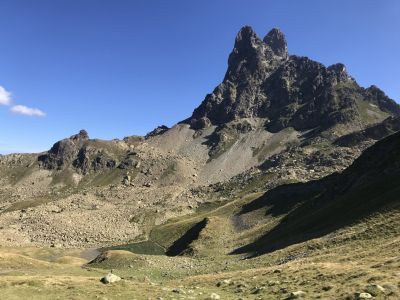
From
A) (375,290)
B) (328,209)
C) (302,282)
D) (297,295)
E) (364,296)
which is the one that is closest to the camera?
(364,296)

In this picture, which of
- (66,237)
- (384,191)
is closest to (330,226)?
(384,191)

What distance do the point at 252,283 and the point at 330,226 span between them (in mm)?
40853

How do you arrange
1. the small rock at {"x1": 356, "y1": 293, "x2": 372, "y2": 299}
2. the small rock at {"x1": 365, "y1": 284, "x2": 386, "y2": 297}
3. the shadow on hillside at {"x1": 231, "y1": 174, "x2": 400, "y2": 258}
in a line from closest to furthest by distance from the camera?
the small rock at {"x1": 356, "y1": 293, "x2": 372, "y2": 299} < the small rock at {"x1": 365, "y1": 284, "x2": 386, "y2": 297} < the shadow on hillside at {"x1": 231, "y1": 174, "x2": 400, "y2": 258}

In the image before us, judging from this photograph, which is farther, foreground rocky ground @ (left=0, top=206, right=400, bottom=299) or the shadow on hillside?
the shadow on hillside

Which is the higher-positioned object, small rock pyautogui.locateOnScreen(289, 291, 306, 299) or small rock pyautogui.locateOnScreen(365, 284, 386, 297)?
small rock pyautogui.locateOnScreen(365, 284, 386, 297)

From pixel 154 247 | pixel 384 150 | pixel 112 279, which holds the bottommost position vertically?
pixel 154 247

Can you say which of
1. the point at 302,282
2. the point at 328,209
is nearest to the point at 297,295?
the point at 302,282

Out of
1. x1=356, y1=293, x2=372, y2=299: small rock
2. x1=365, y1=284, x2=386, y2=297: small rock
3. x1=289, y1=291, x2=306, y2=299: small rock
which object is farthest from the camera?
x1=289, y1=291, x2=306, y2=299: small rock

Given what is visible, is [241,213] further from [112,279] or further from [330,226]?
[112,279]

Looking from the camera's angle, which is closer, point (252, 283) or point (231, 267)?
point (252, 283)

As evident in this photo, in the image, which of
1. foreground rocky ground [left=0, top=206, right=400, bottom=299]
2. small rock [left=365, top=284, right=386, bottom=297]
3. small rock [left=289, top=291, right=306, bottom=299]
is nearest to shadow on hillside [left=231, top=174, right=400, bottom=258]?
foreground rocky ground [left=0, top=206, right=400, bottom=299]

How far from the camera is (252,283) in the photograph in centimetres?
3934

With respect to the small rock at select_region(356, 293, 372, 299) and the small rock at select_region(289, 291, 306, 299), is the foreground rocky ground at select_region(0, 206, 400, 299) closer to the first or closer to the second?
the small rock at select_region(289, 291, 306, 299)

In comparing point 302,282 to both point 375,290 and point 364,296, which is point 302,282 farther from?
point 364,296
